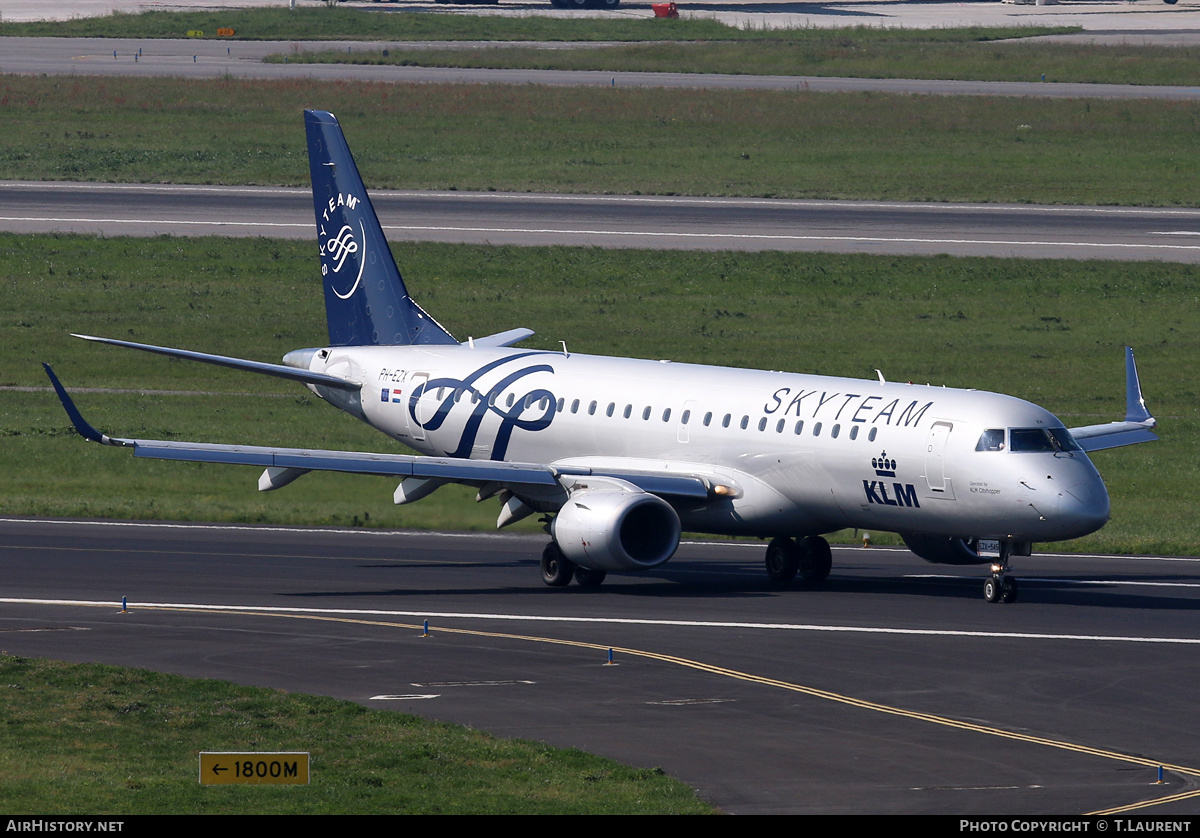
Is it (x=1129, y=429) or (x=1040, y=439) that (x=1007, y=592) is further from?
(x=1129, y=429)

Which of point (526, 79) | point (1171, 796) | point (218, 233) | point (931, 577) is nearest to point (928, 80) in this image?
point (526, 79)

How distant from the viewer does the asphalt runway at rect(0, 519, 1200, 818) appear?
22.9 meters

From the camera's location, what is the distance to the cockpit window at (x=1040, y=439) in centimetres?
3500

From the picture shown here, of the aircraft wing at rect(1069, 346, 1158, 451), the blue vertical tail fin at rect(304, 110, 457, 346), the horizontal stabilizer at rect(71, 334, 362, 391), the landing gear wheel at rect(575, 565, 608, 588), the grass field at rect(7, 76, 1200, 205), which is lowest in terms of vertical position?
the landing gear wheel at rect(575, 565, 608, 588)

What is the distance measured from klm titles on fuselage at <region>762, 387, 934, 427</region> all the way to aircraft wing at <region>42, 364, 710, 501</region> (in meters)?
2.30

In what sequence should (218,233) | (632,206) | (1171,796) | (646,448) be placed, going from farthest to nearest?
(632,206) → (218,233) → (646,448) → (1171,796)

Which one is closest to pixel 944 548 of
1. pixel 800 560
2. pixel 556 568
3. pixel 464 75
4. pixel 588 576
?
pixel 800 560

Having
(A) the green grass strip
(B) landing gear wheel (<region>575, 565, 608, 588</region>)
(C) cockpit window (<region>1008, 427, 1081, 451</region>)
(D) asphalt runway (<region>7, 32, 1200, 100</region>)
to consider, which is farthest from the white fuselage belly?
(D) asphalt runway (<region>7, 32, 1200, 100</region>)

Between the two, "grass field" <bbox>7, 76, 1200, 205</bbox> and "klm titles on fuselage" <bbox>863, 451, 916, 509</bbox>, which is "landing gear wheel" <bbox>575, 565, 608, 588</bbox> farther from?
"grass field" <bbox>7, 76, 1200, 205</bbox>

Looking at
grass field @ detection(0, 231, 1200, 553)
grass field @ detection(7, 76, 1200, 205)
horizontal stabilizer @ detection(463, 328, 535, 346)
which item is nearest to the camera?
horizontal stabilizer @ detection(463, 328, 535, 346)

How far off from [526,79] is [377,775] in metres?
91.7
